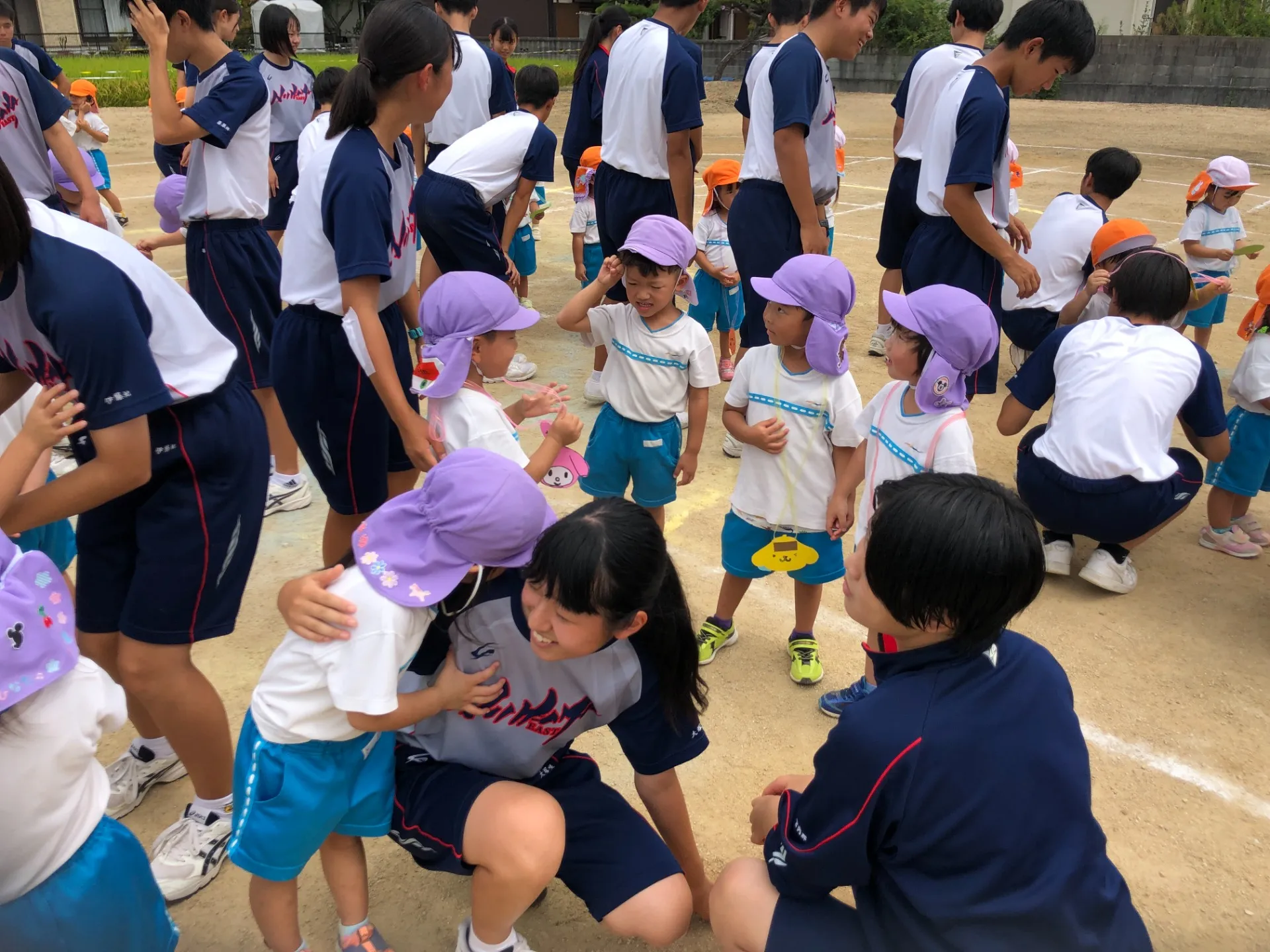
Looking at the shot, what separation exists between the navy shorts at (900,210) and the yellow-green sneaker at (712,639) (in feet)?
9.74

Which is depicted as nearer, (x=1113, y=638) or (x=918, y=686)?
(x=918, y=686)

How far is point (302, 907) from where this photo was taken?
2.28 meters

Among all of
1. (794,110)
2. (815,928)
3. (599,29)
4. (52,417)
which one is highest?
(599,29)

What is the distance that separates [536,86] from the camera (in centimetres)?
568

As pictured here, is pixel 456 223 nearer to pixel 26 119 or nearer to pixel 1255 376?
pixel 26 119

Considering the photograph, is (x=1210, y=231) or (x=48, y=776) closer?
(x=48, y=776)

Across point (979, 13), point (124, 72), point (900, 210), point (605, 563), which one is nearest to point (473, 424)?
point (605, 563)

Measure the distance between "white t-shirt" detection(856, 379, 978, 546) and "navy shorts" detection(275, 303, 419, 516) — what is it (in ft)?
4.60

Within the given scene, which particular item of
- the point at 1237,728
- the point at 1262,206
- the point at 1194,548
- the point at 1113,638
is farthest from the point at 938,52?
the point at 1262,206

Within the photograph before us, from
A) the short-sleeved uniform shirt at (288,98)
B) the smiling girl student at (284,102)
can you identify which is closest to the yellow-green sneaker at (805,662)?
the smiling girl student at (284,102)

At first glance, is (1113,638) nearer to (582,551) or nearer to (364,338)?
(582,551)

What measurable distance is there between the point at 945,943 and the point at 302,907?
5.06 ft

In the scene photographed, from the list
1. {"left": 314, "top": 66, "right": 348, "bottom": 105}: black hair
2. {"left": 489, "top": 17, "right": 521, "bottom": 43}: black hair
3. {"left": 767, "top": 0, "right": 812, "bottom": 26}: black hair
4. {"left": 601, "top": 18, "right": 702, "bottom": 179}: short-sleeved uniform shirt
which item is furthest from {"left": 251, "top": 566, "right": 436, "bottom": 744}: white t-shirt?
{"left": 489, "top": 17, "right": 521, "bottom": 43}: black hair

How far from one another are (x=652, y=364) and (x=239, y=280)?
1939mm
